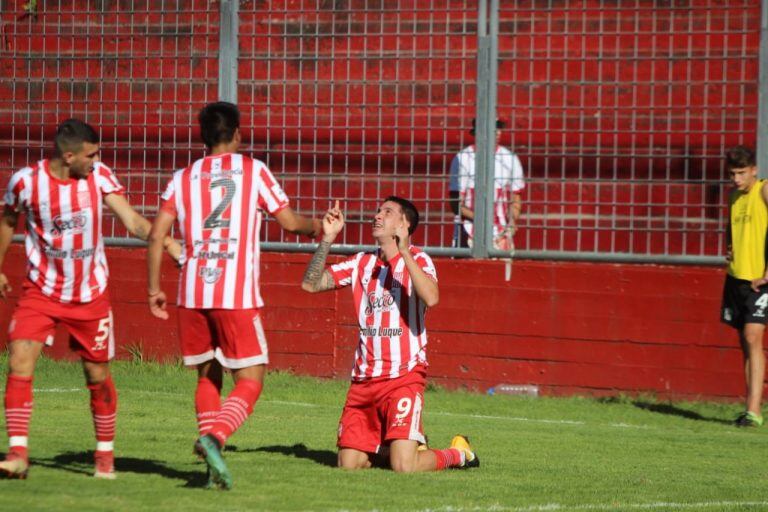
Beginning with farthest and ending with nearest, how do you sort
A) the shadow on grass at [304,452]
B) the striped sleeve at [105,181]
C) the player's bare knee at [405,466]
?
1. the shadow on grass at [304,452]
2. the player's bare knee at [405,466]
3. the striped sleeve at [105,181]

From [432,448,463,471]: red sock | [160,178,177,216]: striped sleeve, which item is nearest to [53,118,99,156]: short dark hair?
[160,178,177,216]: striped sleeve

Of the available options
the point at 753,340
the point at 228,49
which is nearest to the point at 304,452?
the point at 753,340

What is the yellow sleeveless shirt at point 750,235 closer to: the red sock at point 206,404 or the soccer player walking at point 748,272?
the soccer player walking at point 748,272

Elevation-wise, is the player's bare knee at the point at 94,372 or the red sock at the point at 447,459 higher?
the player's bare knee at the point at 94,372

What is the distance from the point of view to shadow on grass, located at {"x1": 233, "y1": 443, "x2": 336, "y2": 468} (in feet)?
29.4

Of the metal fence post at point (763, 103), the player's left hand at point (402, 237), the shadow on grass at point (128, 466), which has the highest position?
the metal fence post at point (763, 103)

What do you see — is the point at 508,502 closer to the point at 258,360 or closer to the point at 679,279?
the point at 258,360

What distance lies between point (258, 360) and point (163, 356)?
275 inches

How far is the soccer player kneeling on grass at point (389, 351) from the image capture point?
8.62m

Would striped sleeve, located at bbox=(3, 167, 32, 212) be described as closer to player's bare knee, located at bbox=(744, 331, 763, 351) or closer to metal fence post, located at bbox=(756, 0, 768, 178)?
player's bare knee, located at bbox=(744, 331, 763, 351)

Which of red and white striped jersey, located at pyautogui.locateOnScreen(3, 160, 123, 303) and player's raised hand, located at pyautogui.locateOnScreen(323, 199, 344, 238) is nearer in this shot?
red and white striped jersey, located at pyautogui.locateOnScreen(3, 160, 123, 303)

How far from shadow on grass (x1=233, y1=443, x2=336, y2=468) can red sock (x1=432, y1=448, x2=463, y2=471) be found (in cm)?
59

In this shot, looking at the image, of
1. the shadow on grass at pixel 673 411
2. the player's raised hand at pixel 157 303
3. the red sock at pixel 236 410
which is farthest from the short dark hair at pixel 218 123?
the shadow on grass at pixel 673 411

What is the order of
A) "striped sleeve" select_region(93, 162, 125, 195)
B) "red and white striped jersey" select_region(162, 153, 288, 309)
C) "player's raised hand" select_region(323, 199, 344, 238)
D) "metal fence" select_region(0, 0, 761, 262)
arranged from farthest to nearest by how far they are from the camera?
"metal fence" select_region(0, 0, 761, 262) → "player's raised hand" select_region(323, 199, 344, 238) → "striped sleeve" select_region(93, 162, 125, 195) → "red and white striped jersey" select_region(162, 153, 288, 309)
